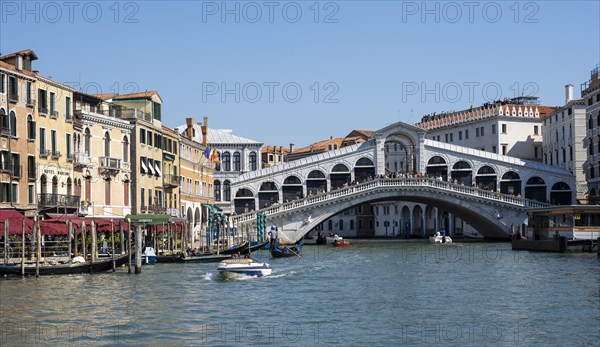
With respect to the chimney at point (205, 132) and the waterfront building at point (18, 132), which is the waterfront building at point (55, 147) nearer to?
the waterfront building at point (18, 132)

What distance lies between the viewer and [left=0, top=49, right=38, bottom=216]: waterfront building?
30953 mm

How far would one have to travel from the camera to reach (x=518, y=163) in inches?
2261

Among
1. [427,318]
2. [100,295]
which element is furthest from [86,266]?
[427,318]

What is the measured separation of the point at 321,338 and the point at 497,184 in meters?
42.2

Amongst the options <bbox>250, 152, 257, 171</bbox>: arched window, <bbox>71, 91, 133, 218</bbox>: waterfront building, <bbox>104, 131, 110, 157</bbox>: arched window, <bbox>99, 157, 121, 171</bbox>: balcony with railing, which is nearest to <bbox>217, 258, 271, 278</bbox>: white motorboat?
<bbox>71, 91, 133, 218</bbox>: waterfront building

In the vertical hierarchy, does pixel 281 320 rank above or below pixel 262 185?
below

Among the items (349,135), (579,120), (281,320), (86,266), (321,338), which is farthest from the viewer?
(349,135)

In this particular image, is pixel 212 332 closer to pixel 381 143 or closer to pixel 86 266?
pixel 86 266

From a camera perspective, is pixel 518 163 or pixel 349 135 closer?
pixel 518 163

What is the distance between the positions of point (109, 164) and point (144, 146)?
3718mm

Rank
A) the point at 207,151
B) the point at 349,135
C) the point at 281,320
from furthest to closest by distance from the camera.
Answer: the point at 349,135 < the point at 207,151 < the point at 281,320

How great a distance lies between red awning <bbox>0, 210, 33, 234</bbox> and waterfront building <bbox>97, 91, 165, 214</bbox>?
37.5 feet

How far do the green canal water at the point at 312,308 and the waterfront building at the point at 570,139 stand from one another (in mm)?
25808

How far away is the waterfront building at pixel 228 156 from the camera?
60.8 m
